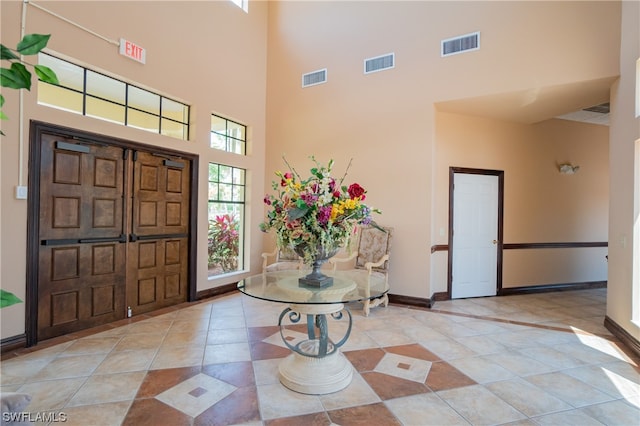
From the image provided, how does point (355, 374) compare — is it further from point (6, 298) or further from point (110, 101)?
point (110, 101)

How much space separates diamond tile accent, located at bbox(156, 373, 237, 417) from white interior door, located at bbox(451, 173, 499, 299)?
12.8ft

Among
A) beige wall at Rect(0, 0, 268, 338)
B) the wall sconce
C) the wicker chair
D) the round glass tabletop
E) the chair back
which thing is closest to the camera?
the round glass tabletop

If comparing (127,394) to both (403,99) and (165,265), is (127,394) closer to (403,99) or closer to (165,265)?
(165,265)

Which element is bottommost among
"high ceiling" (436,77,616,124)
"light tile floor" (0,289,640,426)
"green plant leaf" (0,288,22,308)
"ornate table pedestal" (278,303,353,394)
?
"light tile floor" (0,289,640,426)

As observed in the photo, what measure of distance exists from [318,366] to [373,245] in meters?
2.64

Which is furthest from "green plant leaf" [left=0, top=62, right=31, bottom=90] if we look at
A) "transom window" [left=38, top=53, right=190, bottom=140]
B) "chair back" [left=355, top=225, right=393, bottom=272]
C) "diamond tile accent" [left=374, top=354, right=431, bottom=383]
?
"chair back" [left=355, top=225, right=393, bottom=272]

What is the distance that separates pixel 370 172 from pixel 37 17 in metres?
4.15

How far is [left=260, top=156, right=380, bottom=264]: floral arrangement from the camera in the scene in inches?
96.0

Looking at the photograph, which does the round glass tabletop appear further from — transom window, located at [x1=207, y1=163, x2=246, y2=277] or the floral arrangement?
transom window, located at [x1=207, y1=163, x2=246, y2=277]

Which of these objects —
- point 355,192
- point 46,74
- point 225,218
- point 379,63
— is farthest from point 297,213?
point 379,63

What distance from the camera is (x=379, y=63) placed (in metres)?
4.99

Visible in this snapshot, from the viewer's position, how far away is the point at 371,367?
9.27ft

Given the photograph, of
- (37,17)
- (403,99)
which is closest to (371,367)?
(403,99)

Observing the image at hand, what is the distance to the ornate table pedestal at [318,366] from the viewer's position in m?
2.41
